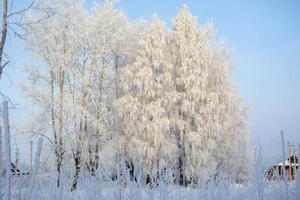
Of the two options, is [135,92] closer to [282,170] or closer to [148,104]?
[148,104]

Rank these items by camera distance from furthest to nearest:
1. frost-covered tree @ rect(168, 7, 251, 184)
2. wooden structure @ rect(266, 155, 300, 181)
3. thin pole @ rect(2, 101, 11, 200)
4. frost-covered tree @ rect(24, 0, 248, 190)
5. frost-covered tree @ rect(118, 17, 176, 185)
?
frost-covered tree @ rect(168, 7, 251, 184) < frost-covered tree @ rect(118, 17, 176, 185) < frost-covered tree @ rect(24, 0, 248, 190) < wooden structure @ rect(266, 155, 300, 181) < thin pole @ rect(2, 101, 11, 200)

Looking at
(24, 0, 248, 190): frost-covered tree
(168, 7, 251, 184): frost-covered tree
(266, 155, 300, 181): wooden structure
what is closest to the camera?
(266, 155, 300, 181): wooden structure

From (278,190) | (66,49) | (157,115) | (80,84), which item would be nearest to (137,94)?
(157,115)

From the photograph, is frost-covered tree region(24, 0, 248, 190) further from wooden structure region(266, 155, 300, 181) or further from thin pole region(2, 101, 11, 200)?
thin pole region(2, 101, 11, 200)

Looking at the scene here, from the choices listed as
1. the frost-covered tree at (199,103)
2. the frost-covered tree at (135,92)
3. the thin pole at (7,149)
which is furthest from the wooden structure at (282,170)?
the frost-covered tree at (199,103)

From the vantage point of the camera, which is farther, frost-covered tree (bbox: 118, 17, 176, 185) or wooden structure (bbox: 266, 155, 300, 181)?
frost-covered tree (bbox: 118, 17, 176, 185)

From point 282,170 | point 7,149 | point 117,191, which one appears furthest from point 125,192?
point 282,170

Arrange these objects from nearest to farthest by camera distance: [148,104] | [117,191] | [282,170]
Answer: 1. [117,191]
2. [282,170]
3. [148,104]

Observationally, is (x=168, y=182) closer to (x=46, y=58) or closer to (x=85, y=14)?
(x=46, y=58)

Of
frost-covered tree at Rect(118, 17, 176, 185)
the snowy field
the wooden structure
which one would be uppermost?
frost-covered tree at Rect(118, 17, 176, 185)

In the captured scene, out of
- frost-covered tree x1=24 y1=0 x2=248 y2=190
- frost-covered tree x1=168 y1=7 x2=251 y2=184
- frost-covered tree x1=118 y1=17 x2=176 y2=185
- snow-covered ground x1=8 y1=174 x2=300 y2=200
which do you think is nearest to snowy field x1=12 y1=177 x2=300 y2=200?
snow-covered ground x1=8 y1=174 x2=300 y2=200

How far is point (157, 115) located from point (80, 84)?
433 centimetres

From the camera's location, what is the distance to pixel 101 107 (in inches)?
766

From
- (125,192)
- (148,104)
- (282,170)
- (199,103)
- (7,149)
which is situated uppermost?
(199,103)
